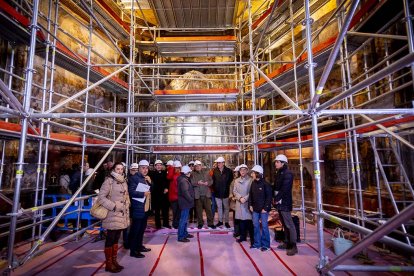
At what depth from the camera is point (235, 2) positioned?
719 cm

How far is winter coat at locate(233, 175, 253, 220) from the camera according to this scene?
549 centimetres

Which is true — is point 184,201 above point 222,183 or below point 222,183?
below

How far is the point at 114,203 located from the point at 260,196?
123 inches

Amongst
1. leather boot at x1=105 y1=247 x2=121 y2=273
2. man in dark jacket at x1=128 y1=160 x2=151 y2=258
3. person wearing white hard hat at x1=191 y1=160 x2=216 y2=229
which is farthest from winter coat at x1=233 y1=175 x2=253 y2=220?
leather boot at x1=105 y1=247 x2=121 y2=273

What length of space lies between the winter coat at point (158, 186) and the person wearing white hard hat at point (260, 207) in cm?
295

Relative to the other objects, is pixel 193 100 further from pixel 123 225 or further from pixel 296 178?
pixel 123 225

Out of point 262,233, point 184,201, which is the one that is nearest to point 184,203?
point 184,201

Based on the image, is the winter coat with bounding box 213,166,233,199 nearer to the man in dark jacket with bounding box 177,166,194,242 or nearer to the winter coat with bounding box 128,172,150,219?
the man in dark jacket with bounding box 177,166,194,242

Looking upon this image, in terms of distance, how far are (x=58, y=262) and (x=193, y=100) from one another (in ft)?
22.6

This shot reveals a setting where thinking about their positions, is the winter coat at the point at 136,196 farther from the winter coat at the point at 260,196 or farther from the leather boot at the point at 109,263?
the winter coat at the point at 260,196

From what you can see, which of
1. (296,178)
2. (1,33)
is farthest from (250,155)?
(1,33)

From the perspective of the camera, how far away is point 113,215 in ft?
13.1

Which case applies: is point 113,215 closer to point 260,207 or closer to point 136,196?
point 136,196

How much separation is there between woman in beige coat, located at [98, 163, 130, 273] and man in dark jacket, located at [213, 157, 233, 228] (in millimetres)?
3351
